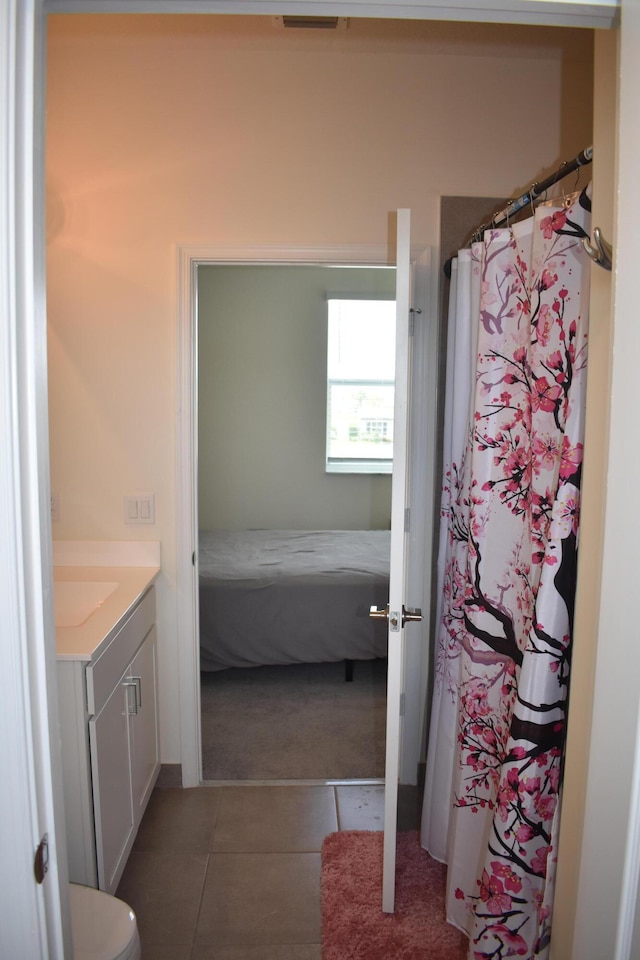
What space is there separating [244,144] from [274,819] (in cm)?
252

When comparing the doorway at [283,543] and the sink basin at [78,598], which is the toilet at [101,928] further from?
the doorway at [283,543]

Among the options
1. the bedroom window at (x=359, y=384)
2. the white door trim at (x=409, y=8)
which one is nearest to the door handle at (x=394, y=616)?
the white door trim at (x=409, y=8)

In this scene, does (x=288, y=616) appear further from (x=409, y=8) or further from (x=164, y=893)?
(x=409, y=8)

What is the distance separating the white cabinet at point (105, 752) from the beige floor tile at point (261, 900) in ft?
1.03

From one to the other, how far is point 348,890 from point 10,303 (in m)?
2.11

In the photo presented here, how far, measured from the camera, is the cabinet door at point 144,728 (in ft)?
7.36

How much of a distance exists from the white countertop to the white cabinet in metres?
0.03

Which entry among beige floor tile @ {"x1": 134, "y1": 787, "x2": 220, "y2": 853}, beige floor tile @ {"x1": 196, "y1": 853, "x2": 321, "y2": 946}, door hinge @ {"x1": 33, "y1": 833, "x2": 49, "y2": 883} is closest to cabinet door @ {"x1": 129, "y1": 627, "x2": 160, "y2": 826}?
beige floor tile @ {"x1": 134, "y1": 787, "x2": 220, "y2": 853}

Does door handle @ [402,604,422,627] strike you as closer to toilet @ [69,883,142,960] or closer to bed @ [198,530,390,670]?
toilet @ [69,883,142,960]

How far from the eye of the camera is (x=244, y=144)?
8.04ft

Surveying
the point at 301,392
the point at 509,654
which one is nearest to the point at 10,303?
the point at 509,654

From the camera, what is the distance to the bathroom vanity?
1.77m

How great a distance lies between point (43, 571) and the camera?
0.86m

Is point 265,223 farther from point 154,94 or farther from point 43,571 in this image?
point 43,571
